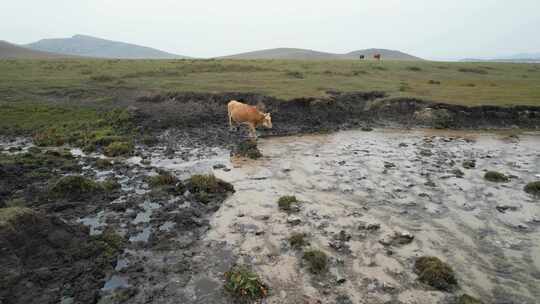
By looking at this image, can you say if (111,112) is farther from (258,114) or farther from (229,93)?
(258,114)

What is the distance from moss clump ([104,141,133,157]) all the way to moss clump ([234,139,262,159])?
4.89 m

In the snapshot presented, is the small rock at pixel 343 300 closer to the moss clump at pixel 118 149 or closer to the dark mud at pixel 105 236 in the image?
the dark mud at pixel 105 236

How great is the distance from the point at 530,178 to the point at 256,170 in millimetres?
10427

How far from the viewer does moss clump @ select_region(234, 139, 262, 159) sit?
1686cm

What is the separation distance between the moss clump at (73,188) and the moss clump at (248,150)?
670cm

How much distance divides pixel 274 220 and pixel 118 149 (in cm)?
963

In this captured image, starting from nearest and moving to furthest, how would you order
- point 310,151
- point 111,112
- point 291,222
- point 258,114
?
point 291,222
point 310,151
point 258,114
point 111,112

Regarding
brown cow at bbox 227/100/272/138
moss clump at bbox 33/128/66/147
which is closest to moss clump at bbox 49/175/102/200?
moss clump at bbox 33/128/66/147

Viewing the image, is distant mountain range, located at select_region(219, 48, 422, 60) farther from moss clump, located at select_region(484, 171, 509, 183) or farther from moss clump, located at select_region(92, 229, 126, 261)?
moss clump, located at select_region(92, 229, 126, 261)

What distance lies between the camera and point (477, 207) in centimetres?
1165

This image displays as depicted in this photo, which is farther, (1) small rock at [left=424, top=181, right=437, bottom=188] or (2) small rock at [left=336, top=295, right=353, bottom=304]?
(1) small rock at [left=424, top=181, right=437, bottom=188]

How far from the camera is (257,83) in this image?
31.4 metres

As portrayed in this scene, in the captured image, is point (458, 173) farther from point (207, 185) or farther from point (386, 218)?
point (207, 185)

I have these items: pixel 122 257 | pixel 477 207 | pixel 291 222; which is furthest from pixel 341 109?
pixel 122 257
